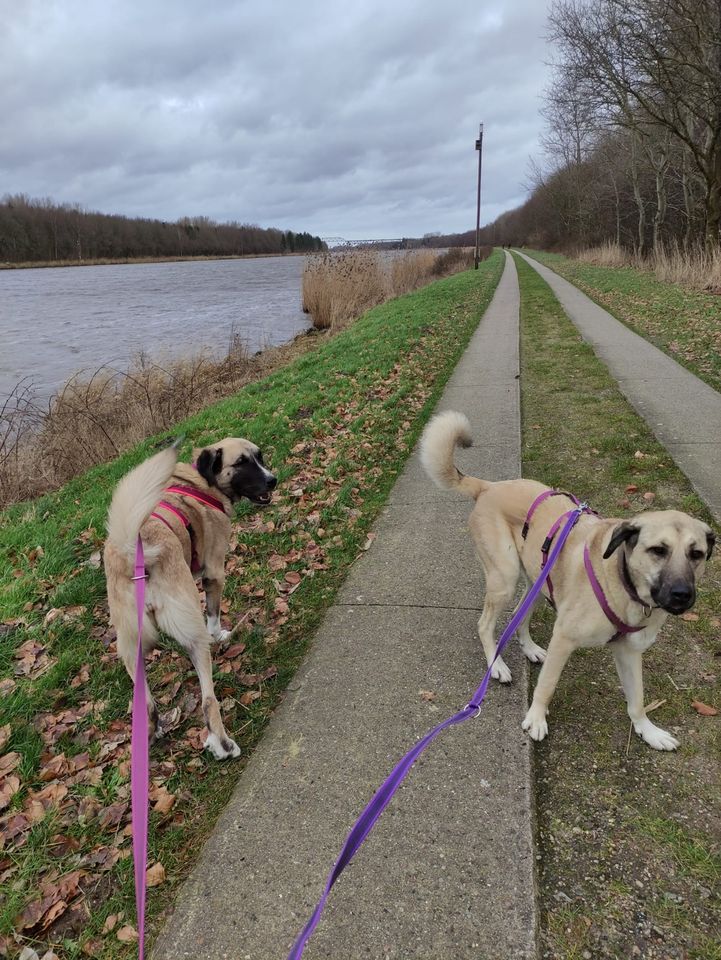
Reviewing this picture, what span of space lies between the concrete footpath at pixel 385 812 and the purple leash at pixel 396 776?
0.42 feet

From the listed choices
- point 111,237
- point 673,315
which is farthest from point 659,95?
point 111,237

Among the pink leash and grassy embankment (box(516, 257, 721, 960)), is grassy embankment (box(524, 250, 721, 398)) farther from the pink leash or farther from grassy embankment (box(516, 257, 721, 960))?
the pink leash

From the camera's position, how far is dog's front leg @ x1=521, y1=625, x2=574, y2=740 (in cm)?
272

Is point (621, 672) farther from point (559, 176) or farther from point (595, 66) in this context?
point (559, 176)

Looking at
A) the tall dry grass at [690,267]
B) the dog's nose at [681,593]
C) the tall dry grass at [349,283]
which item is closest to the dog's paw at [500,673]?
the dog's nose at [681,593]

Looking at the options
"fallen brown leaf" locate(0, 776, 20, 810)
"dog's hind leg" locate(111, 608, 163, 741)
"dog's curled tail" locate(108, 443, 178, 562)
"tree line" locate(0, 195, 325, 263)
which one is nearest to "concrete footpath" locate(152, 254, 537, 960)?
"dog's hind leg" locate(111, 608, 163, 741)

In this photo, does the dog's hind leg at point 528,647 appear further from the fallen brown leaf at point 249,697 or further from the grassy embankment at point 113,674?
the fallen brown leaf at point 249,697

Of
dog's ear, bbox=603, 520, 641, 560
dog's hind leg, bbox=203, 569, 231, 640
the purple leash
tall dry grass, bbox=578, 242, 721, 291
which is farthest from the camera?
tall dry grass, bbox=578, 242, 721, 291

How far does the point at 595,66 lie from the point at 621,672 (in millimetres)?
27553

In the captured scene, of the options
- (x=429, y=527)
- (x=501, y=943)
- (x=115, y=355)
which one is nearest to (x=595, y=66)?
(x=115, y=355)

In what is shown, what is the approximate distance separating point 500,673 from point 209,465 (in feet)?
8.13

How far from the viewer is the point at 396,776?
202 cm

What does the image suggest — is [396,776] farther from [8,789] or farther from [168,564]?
[8,789]

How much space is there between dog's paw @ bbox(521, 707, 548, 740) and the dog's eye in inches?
41.9
